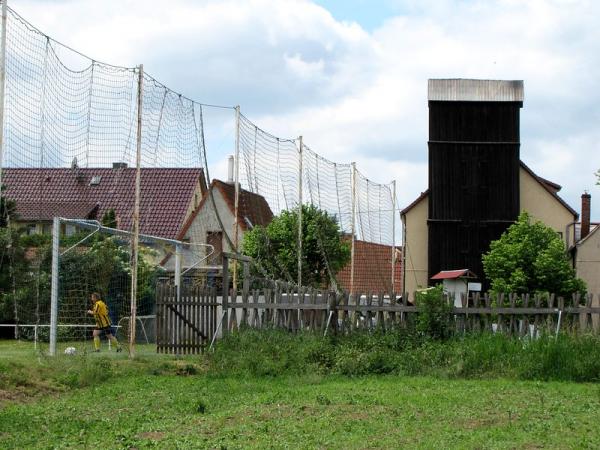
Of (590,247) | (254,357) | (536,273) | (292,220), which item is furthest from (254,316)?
(590,247)

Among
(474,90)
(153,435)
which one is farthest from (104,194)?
(474,90)

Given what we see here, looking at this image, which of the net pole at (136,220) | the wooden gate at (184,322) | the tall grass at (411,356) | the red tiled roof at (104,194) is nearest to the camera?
the tall grass at (411,356)

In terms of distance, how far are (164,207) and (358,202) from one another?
17.6 metres

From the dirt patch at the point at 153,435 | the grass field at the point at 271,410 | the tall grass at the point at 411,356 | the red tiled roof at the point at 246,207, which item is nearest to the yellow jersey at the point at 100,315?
the red tiled roof at the point at 246,207

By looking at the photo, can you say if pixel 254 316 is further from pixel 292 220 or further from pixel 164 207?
pixel 164 207

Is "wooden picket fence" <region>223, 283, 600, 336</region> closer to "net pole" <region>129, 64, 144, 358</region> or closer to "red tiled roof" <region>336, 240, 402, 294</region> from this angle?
"net pole" <region>129, 64, 144, 358</region>

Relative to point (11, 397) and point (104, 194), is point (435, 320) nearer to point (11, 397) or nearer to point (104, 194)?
point (11, 397)

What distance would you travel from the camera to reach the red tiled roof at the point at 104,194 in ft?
80.3

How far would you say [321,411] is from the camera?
44.7 ft

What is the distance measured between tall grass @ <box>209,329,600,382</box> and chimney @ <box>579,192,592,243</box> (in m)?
42.2

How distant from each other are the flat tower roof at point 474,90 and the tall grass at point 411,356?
122ft

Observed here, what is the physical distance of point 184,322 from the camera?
23.0 m

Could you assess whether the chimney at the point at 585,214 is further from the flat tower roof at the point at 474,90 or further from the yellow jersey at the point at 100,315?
the yellow jersey at the point at 100,315

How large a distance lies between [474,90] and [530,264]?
40.2ft
